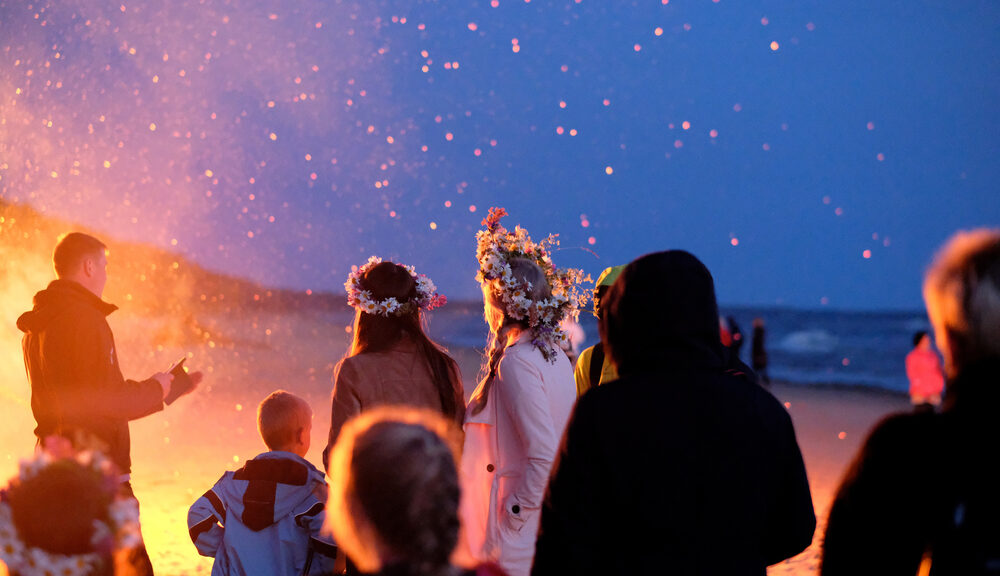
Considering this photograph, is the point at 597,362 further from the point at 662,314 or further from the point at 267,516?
the point at 662,314

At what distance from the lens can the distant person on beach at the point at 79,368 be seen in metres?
3.82

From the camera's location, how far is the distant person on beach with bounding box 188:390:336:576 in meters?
3.27

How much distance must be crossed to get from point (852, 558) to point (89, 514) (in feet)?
6.38

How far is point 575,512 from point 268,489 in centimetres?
172

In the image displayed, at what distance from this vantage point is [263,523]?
326 cm

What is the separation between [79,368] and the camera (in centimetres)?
381

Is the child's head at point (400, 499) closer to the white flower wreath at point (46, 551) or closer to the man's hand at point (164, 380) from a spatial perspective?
the white flower wreath at point (46, 551)

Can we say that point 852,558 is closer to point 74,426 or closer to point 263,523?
point 263,523

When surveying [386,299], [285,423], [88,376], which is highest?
[386,299]

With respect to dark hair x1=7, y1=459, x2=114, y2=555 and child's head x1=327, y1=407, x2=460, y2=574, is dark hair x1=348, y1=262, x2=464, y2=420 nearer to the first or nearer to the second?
dark hair x1=7, y1=459, x2=114, y2=555

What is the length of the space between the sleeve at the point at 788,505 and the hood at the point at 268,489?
1.90 m

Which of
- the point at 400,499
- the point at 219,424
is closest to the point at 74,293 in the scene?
the point at 400,499

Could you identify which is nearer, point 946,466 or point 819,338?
point 946,466

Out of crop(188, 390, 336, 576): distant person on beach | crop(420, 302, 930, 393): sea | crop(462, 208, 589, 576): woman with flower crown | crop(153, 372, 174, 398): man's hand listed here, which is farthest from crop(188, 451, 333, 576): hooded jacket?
crop(420, 302, 930, 393): sea
